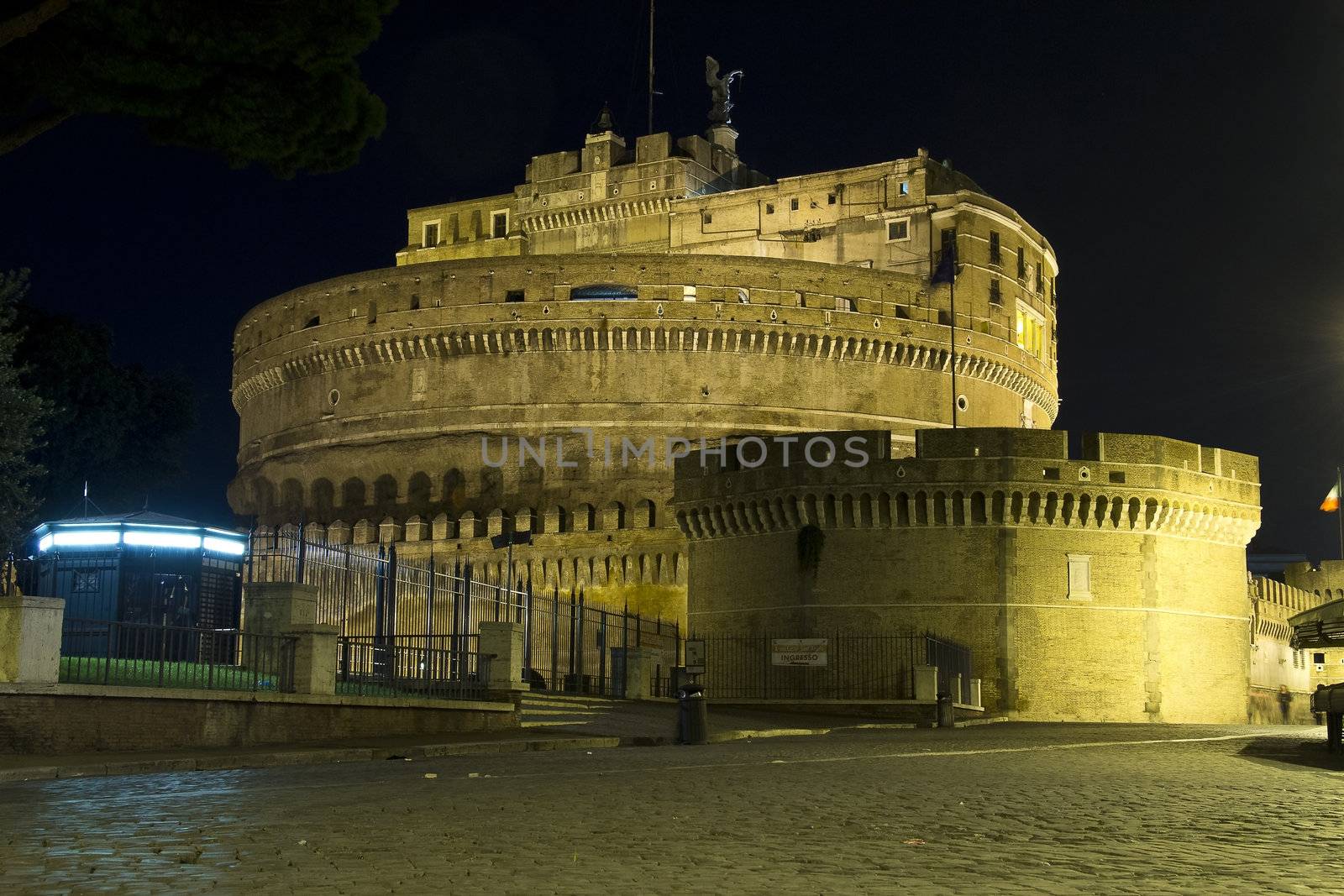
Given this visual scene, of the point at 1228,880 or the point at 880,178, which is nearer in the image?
the point at 1228,880

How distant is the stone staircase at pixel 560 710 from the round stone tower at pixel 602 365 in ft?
57.6

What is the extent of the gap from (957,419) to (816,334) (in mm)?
5049

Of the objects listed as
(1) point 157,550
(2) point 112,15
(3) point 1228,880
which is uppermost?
(2) point 112,15

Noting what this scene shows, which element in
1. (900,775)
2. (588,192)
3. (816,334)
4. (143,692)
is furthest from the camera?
(588,192)

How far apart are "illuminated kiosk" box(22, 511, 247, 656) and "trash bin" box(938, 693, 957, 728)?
900cm

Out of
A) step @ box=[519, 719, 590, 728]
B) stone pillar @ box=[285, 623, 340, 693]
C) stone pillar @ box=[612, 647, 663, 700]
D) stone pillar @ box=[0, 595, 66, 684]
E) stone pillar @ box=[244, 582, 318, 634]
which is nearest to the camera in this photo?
stone pillar @ box=[0, 595, 66, 684]

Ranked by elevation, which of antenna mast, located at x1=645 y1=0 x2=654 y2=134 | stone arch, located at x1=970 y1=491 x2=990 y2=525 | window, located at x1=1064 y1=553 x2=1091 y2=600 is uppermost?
antenna mast, located at x1=645 y1=0 x2=654 y2=134

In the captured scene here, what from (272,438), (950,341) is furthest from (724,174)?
(272,438)

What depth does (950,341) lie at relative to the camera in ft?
148

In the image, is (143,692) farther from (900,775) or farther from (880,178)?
(880,178)

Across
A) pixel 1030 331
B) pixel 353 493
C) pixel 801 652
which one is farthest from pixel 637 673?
pixel 1030 331

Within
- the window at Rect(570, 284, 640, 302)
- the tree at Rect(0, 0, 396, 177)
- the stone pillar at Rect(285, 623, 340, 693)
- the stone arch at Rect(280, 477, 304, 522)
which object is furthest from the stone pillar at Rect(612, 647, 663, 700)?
the stone arch at Rect(280, 477, 304, 522)

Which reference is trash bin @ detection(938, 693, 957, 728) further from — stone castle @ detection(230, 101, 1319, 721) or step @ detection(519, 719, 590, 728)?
step @ detection(519, 719, 590, 728)

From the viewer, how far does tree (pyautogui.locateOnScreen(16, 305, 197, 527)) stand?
35.3 m
